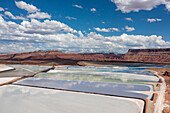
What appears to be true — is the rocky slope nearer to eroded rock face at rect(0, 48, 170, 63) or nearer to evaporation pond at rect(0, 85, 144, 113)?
eroded rock face at rect(0, 48, 170, 63)

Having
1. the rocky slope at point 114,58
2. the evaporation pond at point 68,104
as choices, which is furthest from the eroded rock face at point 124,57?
the evaporation pond at point 68,104

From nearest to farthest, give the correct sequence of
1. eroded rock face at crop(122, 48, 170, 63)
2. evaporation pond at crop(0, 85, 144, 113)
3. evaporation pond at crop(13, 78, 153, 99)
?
evaporation pond at crop(0, 85, 144, 113) → evaporation pond at crop(13, 78, 153, 99) → eroded rock face at crop(122, 48, 170, 63)

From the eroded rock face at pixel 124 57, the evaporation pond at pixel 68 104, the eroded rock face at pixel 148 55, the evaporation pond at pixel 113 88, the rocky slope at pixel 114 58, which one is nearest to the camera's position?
the evaporation pond at pixel 68 104

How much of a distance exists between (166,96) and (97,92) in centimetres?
1075

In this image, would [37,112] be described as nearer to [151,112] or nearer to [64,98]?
[64,98]

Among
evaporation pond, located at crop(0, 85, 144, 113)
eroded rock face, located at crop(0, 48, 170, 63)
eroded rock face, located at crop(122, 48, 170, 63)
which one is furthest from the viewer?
eroded rock face, located at crop(0, 48, 170, 63)

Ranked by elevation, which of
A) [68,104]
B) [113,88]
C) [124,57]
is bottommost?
[68,104]

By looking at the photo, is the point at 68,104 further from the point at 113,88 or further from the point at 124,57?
the point at 124,57

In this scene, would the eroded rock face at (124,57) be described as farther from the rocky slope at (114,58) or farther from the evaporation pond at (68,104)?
the evaporation pond at (68,104)

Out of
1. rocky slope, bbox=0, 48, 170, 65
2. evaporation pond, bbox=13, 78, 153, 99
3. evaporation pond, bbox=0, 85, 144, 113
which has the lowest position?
evaporation pond, bbox=0, 85, 144, 113

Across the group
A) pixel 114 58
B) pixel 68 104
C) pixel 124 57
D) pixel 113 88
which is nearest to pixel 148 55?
pixel 124 57

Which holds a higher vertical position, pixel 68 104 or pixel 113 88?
pixel 113 88

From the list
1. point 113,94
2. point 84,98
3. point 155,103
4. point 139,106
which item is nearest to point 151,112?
point 139,106

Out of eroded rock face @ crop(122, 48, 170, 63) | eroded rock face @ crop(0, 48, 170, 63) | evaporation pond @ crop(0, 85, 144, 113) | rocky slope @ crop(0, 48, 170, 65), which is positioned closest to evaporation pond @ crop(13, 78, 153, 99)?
evaporation pond @ crop(0, 85, 144, 113)
